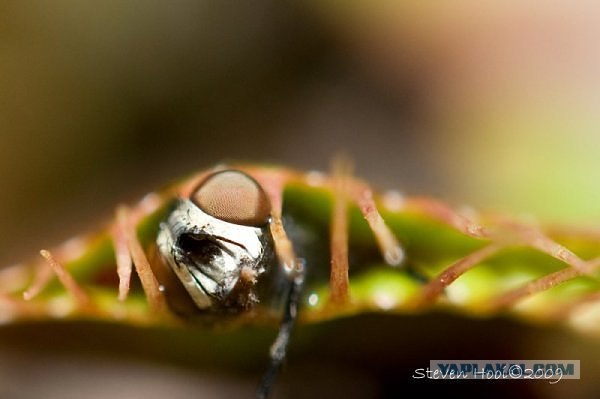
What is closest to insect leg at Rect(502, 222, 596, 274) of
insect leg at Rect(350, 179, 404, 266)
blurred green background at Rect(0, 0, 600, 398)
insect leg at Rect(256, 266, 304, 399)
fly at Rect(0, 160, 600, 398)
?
fly at Rect(0, 160, 600, 398)

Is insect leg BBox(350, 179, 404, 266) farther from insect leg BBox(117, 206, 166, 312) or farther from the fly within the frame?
insect leg BBox(117, 206, 166, 312)

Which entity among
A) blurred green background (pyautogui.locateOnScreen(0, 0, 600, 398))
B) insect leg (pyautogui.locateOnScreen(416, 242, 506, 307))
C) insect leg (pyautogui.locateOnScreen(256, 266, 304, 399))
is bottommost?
insect leg (pyautogui.locateOnScreen(256, 266, 304, 399))

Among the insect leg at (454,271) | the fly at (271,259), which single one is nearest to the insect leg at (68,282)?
the fly at (271,259)

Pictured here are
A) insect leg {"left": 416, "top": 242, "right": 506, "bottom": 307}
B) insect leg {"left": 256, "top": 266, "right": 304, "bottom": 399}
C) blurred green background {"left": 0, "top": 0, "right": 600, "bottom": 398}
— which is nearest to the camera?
insect leg {"left": 416, "top": 242, "right": 506, "bottom": 307}

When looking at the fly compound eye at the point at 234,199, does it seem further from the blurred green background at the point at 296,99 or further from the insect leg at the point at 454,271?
the blurred green background at the point at 296,99

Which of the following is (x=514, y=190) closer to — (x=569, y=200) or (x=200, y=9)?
(x=569, y=200)

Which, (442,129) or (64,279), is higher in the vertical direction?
(442,129)

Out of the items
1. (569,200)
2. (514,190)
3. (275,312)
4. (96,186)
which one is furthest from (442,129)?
(275,312)
